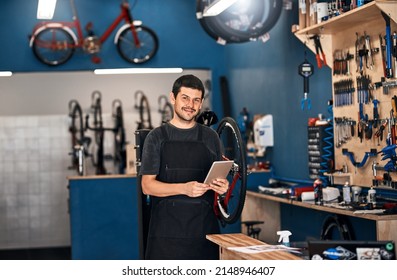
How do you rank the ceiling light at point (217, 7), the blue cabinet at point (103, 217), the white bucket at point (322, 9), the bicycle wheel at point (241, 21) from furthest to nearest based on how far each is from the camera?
the blue cabinet at point (103, 217), the bicycle wheel at point (241, 21), the ceiling light at point (217, 7), the white bucket at point (322, 9)

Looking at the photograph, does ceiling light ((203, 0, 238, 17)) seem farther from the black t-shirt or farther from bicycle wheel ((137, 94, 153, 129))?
bicycle wheel ((137, 94, 153, 129))

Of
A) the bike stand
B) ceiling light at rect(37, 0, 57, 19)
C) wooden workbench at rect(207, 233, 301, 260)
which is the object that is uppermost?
ceiling light at rect(37, 0, 57, 19)

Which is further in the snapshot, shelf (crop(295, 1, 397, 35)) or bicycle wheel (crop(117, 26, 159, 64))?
bicycle wheel (crop(117, 26, 159, 64))

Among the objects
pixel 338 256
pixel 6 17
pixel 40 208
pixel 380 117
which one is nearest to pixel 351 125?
pixel 380 117

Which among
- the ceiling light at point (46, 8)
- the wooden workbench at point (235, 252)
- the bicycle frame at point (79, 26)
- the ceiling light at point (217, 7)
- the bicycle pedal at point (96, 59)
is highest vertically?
the bicycle frame at point (79, 26)

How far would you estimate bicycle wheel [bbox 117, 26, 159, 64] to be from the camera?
10.6m

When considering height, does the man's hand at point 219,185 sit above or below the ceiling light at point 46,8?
below

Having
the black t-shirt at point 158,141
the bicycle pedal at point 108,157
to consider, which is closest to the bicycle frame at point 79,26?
the bicycle pedal at point 108,157

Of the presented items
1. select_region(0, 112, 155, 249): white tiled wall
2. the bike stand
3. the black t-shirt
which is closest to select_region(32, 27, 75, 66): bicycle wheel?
select_region(0, 112, 155, 249): white tiled wall

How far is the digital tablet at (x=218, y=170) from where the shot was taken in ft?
14.1

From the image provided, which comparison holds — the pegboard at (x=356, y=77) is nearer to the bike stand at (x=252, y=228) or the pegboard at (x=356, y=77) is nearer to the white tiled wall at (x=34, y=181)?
the bike stand at (x=252, y=228)

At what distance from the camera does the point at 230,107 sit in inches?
427

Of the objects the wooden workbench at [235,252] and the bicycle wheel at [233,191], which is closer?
the wooden workbench at [235,252]

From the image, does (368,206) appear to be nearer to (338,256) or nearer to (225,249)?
(225,249)
